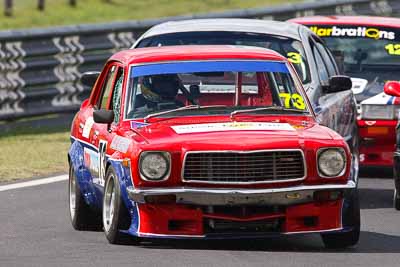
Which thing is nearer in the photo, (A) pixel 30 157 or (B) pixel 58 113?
(A) pixel 30 157

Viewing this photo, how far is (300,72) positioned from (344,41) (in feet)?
11.4

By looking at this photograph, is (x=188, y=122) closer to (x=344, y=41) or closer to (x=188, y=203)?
(x=188, y=203)

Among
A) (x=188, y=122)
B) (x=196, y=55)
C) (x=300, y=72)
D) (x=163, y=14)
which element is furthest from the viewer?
(x=163, y=14)

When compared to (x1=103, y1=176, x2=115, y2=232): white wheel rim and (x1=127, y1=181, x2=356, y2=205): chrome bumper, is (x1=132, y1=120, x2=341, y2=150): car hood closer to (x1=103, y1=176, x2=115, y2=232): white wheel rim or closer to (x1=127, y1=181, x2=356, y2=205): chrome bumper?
(x1=127, y1=181, x2=356, y2=205): chrome bumper

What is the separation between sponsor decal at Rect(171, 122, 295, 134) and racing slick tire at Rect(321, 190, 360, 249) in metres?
0.66

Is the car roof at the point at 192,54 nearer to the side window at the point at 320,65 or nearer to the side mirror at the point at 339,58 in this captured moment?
the side window at the point at 320,65

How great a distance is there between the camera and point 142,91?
10492 millimetres

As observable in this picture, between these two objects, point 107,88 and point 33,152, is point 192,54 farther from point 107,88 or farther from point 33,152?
point 33,152

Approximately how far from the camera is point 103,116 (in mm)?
10367

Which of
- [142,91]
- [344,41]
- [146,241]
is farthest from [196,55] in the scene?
[344,41]

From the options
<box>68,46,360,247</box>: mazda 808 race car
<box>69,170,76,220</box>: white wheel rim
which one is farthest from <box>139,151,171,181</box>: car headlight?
<box>69,170,76,220</box>: white wheel rim

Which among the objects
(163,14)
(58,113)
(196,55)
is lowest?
(163,14)

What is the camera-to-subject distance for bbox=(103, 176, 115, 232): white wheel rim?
32.6ft

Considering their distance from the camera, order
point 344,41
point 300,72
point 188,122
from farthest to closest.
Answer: point 344,41
point 300,72
point 188,122
